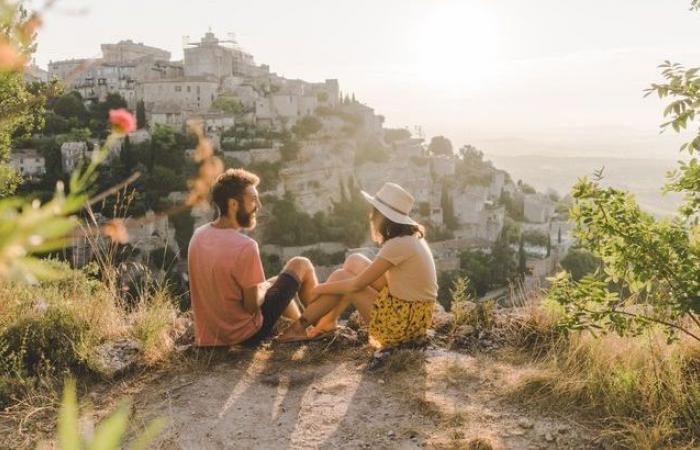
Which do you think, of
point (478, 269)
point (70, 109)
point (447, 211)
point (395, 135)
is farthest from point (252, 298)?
point (395, 135)

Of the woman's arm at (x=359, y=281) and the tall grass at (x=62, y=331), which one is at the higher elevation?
Answer: the woman's arm at (x=359, y=281)

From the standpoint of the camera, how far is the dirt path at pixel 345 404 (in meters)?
2.34

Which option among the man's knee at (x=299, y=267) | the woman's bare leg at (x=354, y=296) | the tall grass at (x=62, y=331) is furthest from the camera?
the man's knee at (x=299, y=267)

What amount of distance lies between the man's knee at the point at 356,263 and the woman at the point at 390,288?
5.2 inches

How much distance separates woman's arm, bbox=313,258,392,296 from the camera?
3211 mm

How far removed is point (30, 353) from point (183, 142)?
104ft

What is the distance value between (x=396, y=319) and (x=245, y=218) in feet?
3.22

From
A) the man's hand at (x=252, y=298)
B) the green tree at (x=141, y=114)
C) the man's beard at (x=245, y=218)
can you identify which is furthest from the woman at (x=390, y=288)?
the green tree at (x=141, y=114)

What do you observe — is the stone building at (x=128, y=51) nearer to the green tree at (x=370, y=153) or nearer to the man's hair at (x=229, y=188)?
the green tree at (x=370, y=153)

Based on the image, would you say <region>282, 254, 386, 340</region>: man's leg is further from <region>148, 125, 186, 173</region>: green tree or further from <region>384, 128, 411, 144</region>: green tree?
<region>384, 128, 411, 144</region>: green tree

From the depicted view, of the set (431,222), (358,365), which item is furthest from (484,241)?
(358,365)

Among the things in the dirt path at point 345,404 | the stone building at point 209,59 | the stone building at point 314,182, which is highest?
the stone building at point 209,59

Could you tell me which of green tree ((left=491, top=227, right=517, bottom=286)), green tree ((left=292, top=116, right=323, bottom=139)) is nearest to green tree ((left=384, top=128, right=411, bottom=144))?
green tree ((left=292, top=116, right=323, bottom=139))

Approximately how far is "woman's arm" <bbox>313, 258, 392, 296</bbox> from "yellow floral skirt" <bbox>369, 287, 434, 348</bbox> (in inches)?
5.3
